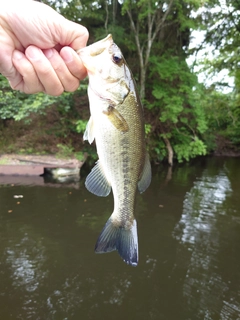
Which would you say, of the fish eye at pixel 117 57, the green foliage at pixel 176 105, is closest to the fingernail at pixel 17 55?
the fish eye at pixel 117 57

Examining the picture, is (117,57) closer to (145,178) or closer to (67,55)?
(67,55)

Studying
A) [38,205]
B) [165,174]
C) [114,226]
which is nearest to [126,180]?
[114,226]

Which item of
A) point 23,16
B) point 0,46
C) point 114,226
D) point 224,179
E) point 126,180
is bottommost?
point 224,179

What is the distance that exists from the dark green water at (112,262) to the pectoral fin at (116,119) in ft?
10.6

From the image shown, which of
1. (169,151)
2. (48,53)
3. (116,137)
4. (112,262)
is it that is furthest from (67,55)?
(169,151)

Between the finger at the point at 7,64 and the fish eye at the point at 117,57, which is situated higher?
the fish eye at the point at 117,57

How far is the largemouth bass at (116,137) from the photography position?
1.73 metres

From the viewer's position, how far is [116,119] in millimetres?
1766

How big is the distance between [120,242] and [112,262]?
3.35 metres

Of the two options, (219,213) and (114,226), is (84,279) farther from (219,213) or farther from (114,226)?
(219,213)

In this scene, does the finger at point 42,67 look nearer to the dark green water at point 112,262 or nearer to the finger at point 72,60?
the finger at point 72,60

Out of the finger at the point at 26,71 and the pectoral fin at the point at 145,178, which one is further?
the pectoral fin at the point at 145,178

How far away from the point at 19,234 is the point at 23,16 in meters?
5.22

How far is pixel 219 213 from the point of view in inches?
305
